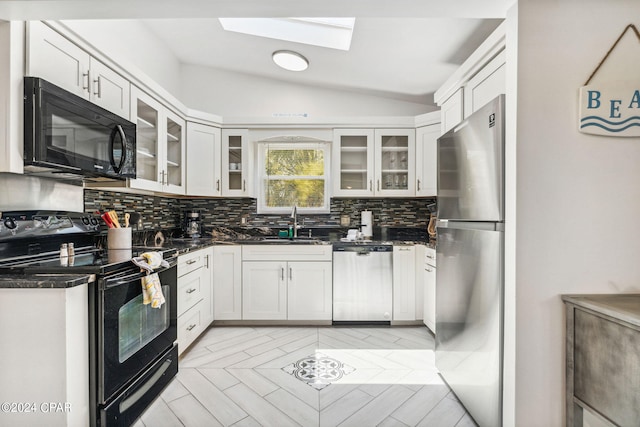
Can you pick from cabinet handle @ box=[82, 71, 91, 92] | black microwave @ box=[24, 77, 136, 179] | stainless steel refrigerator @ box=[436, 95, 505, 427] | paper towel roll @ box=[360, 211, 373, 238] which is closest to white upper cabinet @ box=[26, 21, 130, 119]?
cabinet handle @ box=[82, 71, 91, 92]

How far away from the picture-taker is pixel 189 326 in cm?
261

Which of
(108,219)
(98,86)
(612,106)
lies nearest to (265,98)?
(98,86)

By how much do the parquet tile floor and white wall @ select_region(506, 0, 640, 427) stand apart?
27.3 inches

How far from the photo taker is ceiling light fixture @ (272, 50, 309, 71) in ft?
10.5

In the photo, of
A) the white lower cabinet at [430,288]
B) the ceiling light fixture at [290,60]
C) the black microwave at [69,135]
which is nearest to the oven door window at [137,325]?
the black microwave at [69,135]

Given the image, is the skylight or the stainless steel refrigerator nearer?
the stainless steel refrigerator

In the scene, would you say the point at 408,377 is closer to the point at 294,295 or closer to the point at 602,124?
the point at 294,295

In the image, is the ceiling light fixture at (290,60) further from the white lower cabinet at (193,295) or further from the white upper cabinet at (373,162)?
the white lower cabinet at (193,295)

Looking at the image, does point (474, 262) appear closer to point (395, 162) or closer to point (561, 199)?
point (561, 199)

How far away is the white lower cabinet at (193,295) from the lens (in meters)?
2.47

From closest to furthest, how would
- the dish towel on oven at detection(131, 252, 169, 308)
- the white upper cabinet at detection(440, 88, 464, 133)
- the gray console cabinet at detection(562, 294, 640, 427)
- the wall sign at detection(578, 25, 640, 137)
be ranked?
the gray console cabinet at detection(562, 294, 640, 427)
the wall sign at detection(578, 25, 640, 137)
the dish towel on oven at detection(131, 252, 169, 308)
the white upper cabinet at detection(440, 88, 464, 133)

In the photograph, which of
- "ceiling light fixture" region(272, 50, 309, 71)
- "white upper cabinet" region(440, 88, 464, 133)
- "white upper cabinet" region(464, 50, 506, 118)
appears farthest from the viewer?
"ceiling light fixture" region(272, 50, 309, 71)

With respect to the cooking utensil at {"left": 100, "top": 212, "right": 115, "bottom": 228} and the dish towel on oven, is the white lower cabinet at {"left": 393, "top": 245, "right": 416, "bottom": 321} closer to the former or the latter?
the dish towel on oven

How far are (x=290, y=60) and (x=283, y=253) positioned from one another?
192 centimetres
